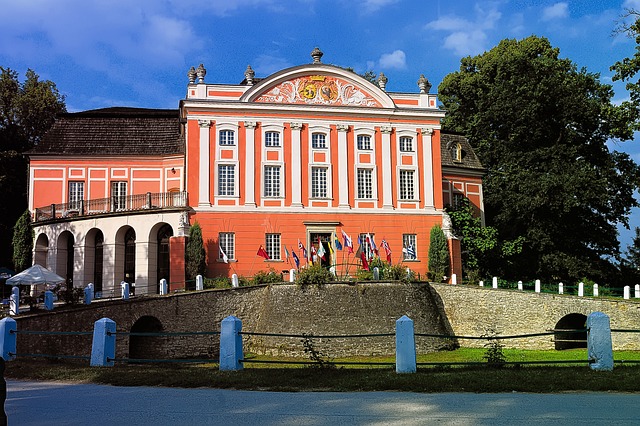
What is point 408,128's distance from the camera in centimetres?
3859

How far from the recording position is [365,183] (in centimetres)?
3788

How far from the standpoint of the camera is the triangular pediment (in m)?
37.0

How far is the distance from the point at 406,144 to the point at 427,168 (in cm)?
190

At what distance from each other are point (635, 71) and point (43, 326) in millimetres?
26143

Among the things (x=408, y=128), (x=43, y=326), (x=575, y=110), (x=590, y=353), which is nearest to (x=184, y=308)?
(x=43, y=326)

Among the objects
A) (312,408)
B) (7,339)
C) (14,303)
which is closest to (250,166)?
(14,303)

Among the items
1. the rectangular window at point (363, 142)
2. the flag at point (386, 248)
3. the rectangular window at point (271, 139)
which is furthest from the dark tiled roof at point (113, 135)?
the flag at point (386, 248)

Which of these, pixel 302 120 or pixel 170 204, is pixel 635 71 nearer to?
pixel 302 120

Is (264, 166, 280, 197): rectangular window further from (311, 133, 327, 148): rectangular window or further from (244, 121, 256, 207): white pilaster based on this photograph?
(311, 133, 327, 148): rectangular window

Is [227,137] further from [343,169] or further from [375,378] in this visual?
[375,378]

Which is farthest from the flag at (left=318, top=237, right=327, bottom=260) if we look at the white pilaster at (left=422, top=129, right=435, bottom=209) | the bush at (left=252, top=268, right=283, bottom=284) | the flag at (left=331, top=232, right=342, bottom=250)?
the white pilaster at (left=422, top=129, right=435, bottom=209)

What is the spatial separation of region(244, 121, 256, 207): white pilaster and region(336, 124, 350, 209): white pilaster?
4.95m

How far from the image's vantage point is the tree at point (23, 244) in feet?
128

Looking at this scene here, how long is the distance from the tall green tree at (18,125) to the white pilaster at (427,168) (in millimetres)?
26602
